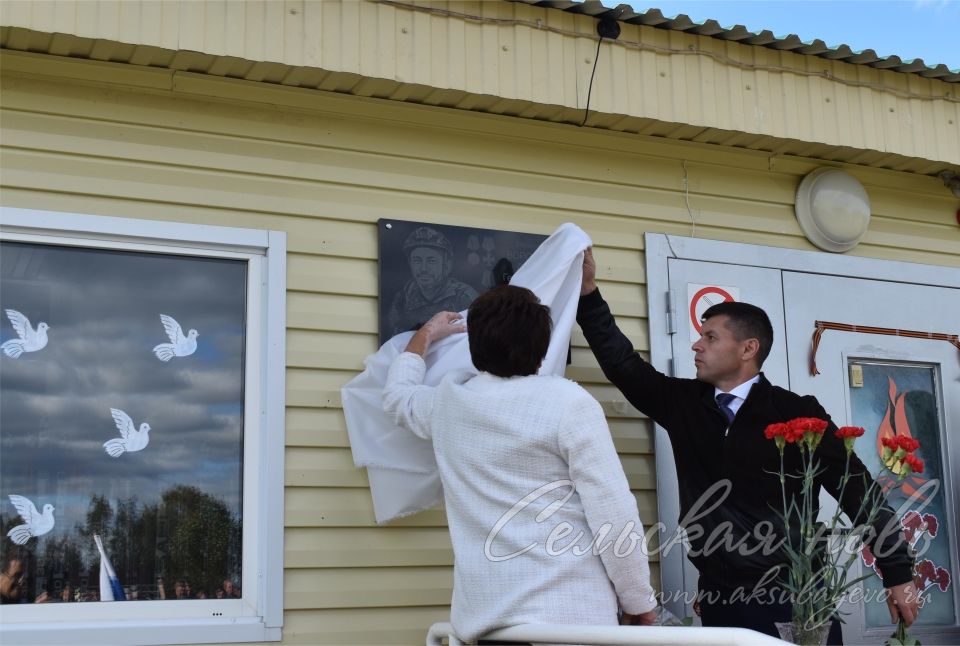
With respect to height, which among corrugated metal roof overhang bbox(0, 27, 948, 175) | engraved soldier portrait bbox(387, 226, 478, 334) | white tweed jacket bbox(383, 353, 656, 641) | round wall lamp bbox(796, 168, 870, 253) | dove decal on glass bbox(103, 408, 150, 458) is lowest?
white tweed jacket bbox(383, 353, 656, 641)

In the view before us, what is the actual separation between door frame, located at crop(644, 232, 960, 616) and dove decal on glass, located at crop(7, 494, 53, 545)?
2.37 meters

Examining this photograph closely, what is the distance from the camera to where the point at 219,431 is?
13.2ft

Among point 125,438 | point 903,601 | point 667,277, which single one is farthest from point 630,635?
point 667,277

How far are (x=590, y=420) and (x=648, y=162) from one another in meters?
2.12

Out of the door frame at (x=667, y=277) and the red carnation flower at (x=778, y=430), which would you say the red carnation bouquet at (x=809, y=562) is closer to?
the red carnation flower at (x=778, y=430)

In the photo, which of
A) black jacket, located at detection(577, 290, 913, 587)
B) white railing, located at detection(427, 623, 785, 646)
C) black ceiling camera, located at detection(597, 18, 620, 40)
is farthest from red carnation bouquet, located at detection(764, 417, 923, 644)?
black ceiling camera, located at detection(597, 18, 620, 40)

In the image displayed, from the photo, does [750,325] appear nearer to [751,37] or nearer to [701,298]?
[701,298]

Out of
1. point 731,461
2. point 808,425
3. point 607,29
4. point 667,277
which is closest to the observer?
point 808,425

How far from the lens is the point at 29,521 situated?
12.2 ft

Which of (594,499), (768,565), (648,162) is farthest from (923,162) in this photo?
(594,499)

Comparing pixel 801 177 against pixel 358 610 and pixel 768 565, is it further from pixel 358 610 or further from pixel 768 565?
pixel 358 610

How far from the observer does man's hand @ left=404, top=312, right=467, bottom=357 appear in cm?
411

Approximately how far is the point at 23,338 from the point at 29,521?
2.03 feet

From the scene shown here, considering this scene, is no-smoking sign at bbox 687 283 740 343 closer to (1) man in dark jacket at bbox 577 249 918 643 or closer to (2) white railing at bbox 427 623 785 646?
(1) man in dark jacket at bbox 577 249 918 643
